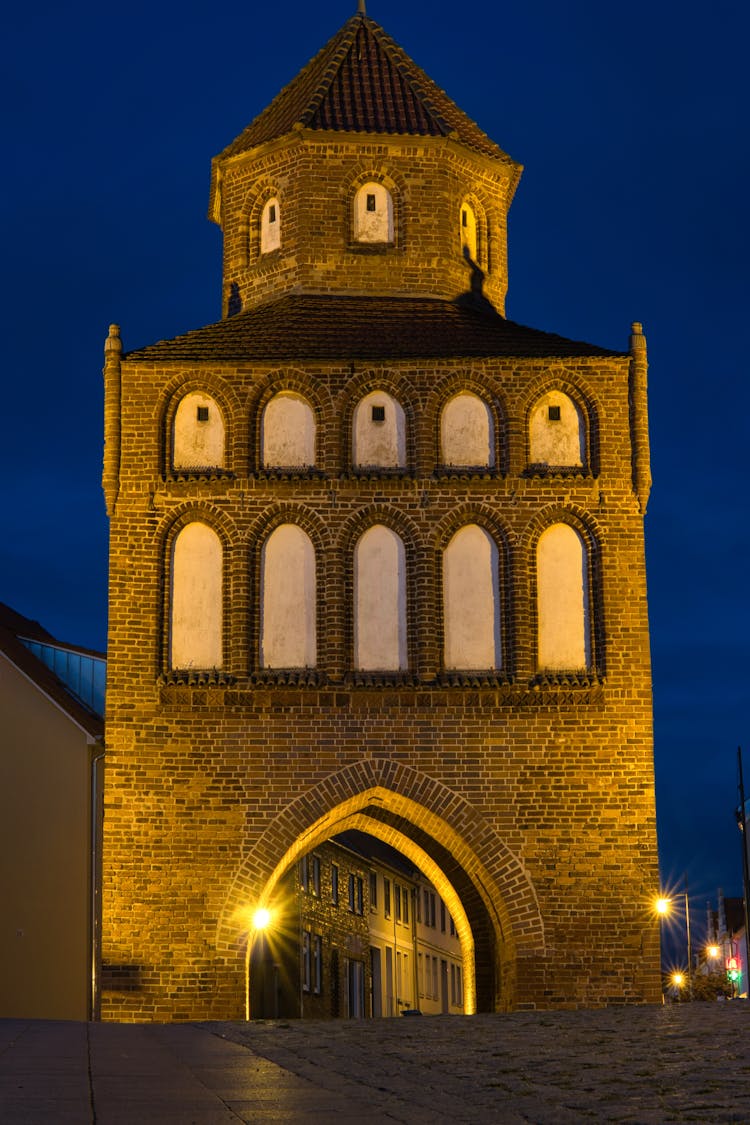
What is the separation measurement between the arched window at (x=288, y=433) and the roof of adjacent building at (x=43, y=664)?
4593mm

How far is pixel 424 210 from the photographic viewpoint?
2562 cm

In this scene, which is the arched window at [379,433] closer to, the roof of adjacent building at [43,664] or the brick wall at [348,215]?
the brick wall at [348,215]

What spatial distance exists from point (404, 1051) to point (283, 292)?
15.1 m

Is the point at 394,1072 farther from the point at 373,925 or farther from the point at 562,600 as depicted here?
the point at 373,925

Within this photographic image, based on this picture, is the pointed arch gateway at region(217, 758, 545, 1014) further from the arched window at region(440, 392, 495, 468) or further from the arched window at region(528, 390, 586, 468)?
the arched window at region(528, 390, 586, 468)

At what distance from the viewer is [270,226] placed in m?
26.2

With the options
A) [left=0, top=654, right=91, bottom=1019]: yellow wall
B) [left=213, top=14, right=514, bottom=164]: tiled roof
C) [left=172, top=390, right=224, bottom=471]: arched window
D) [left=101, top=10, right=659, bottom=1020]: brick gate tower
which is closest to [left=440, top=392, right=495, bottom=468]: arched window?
[left=101, top=10, right=659, bottom=1020]: brick gate tower

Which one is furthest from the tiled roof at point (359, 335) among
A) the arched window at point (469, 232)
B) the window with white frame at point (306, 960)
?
the window with white frame at point (306, 960)

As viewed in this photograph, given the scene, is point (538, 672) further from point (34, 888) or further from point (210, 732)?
point (34, 888)

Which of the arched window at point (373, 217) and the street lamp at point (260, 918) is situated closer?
the street lamp at point (260, 918)

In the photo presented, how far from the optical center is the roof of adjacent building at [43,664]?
25.2m

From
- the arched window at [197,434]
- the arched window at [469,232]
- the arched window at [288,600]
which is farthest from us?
the arched window at [469,232]

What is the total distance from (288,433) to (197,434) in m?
1.14

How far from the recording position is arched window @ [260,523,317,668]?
22750mm
